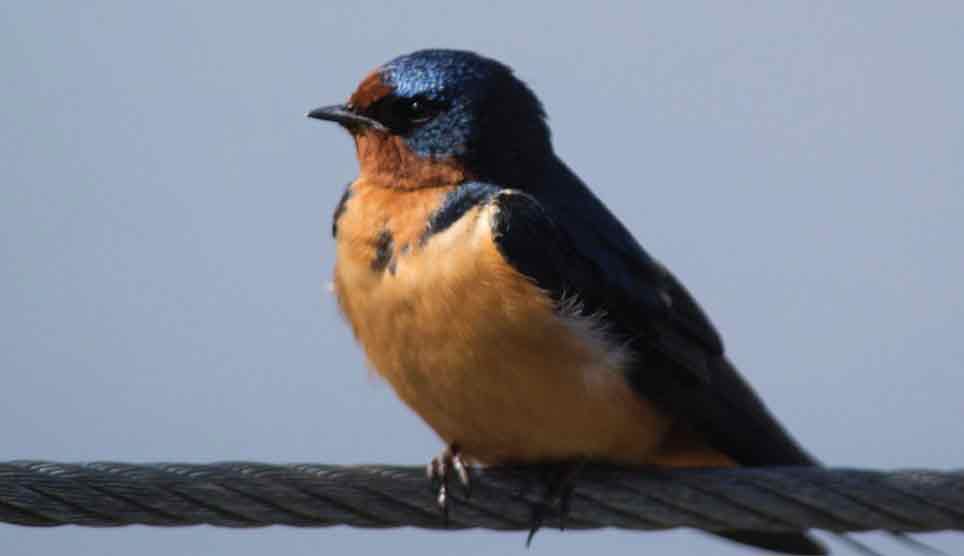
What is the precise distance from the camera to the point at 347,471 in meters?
3.02

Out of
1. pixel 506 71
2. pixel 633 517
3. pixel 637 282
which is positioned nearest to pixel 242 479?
pixel 633 517

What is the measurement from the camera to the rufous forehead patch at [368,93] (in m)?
3.91

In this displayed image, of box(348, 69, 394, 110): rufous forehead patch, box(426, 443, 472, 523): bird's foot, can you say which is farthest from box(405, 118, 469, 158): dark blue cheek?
box(426, 443, 472, 523): bird's foot

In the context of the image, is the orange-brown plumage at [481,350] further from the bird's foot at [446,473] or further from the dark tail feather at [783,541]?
the dark tail feather at [783,541]

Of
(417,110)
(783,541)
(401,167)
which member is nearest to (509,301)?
(401,167)

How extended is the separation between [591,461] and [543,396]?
20 centimetres

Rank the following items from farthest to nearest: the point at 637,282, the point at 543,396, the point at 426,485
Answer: the point at 637,282 < the point at 543,396 < the point at 426,485

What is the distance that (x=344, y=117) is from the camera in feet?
12.9

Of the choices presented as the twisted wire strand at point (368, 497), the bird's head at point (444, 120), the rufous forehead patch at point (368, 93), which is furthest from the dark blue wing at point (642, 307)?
the twisted wire strand at point (368, 497)

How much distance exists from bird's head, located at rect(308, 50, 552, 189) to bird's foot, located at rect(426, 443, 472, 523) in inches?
20.7

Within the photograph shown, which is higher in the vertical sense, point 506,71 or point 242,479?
point 506,71

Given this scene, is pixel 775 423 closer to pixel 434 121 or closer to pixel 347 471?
pixel 434 121

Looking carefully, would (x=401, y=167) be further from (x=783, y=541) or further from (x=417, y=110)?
(x=783, y=541)

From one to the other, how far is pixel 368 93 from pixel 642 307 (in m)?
0.68
